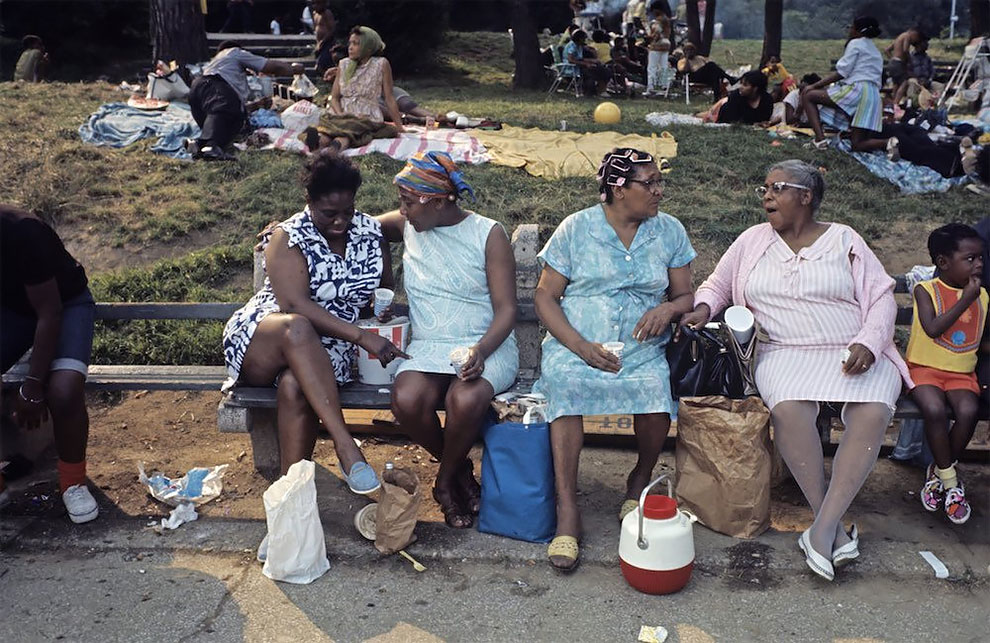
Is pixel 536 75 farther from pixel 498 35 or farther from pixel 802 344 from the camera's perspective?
pixel 802 344

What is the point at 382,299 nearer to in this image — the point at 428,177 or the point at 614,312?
the point at 428,177

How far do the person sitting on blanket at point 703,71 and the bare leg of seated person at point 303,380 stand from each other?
521 inches

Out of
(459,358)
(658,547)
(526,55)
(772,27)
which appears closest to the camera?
(658,547)

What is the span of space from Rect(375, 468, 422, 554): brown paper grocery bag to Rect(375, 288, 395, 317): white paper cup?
775mm

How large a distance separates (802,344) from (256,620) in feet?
7.60

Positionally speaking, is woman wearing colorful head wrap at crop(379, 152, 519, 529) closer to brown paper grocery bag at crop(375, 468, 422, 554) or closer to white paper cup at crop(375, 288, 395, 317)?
white paper cup at crop(375, 288, 395, 317)

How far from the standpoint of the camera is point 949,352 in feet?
13.5

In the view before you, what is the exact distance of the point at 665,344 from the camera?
4.09 m

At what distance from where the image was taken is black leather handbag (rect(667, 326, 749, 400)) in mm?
3973

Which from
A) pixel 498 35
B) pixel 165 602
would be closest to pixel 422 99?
pixel 498 35

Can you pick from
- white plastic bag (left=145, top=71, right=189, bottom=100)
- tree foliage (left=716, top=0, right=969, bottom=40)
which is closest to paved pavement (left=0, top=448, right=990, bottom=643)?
white plastic bag (left=145, top=71, right=189, bottom=100)

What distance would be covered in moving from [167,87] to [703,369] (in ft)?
28.4

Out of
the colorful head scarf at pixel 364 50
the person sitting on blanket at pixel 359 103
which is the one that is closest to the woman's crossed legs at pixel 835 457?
the person sitting on blanket at pixel 359 103

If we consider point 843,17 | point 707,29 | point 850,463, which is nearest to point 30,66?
point 850,463
